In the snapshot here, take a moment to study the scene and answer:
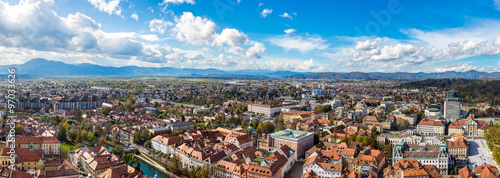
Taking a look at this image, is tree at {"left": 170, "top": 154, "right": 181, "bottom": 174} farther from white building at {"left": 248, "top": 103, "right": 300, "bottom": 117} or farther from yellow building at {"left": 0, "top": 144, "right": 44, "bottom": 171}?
white building at {"left": 248, "top": 103, "right": 300, "bottom": 117}

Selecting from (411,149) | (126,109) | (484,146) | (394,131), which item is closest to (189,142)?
(411,149)

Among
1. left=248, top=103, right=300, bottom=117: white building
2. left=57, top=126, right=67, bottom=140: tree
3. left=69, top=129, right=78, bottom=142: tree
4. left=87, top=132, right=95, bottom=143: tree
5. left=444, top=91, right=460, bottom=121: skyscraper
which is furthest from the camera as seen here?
left=248, top=103, right=300, bottom=117: white building

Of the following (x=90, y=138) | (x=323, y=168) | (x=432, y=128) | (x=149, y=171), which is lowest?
(x=149, y=171)

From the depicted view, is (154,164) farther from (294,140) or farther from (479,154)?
(479,154)

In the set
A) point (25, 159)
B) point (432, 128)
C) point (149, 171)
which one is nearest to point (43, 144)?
point (25, 159)

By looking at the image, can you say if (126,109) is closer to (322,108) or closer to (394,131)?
(322,108)

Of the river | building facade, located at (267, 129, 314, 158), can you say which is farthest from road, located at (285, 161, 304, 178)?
the river

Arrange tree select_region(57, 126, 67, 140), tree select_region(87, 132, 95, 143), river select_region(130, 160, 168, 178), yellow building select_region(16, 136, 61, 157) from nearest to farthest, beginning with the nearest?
1. river select_region(130, 160, 168, 178)
2. yellow building select_region(16, 136, 61, 157)
3. tree select_region(87, 132, 95, 143)
4. tree select_region(57, 126, 67, 140)

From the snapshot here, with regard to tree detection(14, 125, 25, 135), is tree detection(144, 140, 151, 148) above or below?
below

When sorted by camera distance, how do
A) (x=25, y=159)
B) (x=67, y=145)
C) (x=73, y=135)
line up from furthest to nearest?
(x=73, y=135) → (x=67, y=145) → (x=25, y=159)
